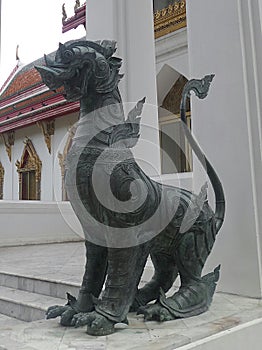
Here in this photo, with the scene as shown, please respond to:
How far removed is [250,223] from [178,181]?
68 centimetres

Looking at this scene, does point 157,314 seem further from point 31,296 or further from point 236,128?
point 31,296

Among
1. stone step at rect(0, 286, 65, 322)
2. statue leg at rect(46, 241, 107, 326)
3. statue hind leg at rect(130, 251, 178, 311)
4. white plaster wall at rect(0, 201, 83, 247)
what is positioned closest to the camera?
statue leg at rect(46, 241, 107, 326)

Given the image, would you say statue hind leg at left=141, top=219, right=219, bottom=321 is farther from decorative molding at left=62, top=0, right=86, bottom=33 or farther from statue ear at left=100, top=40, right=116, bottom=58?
decorative molding at left=62, top=0, right=86, bottom=33

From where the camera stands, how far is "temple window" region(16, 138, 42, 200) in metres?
8.52

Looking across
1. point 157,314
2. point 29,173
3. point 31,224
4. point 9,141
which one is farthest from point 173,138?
point 9,141

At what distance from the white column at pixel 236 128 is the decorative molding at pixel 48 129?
6.90 meters

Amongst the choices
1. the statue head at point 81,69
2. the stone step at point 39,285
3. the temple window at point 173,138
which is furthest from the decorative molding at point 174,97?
the statue head at point 81,69

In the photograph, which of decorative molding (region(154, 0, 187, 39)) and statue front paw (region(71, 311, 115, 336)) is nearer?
statue front paw (region(71, 311, 115, 336))

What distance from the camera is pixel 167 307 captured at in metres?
1.03

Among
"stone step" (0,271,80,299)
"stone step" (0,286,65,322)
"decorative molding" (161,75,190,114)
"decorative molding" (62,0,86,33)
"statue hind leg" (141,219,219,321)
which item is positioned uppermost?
"decorative molding" (62,0,86,33)

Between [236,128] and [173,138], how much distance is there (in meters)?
3.05

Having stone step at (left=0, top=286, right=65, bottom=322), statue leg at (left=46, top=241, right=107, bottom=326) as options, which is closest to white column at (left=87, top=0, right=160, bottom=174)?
stone step at (left=0, top=286, right=65, bottom=322)

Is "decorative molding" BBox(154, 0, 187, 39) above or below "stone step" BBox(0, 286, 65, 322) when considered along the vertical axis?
above

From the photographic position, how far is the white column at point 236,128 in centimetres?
138
